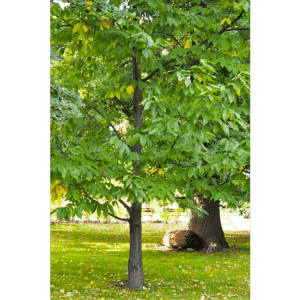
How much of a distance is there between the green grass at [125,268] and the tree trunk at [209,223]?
125 mm

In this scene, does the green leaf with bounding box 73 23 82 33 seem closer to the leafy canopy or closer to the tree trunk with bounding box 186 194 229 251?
the leafy canopy

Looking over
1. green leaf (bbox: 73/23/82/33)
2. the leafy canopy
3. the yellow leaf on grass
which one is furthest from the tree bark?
green leaf (bbox: 73/23/82/33)

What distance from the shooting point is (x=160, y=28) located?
13.3 feet

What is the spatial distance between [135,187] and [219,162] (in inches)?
31.0

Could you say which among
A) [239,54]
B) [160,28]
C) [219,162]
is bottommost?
[219,162]

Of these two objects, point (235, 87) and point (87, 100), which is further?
point (87, 100)

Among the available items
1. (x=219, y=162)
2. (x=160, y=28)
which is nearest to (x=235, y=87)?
(x=219, y=162)

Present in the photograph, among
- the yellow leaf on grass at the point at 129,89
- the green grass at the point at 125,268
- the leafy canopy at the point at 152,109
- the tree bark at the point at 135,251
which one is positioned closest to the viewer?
the leafy canopy at the point at 152,109

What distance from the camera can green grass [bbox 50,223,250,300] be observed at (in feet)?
10.9

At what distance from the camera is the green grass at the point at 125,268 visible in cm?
331

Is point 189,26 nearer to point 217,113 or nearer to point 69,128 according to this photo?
point 217,113

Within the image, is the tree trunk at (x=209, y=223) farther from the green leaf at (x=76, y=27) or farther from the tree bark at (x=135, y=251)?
the green leaf at (x=76, y=27)

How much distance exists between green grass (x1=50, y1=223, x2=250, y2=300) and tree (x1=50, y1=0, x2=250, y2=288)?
0.61 feet

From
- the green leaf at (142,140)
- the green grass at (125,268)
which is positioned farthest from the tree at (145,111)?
the green grass at (125,268)
